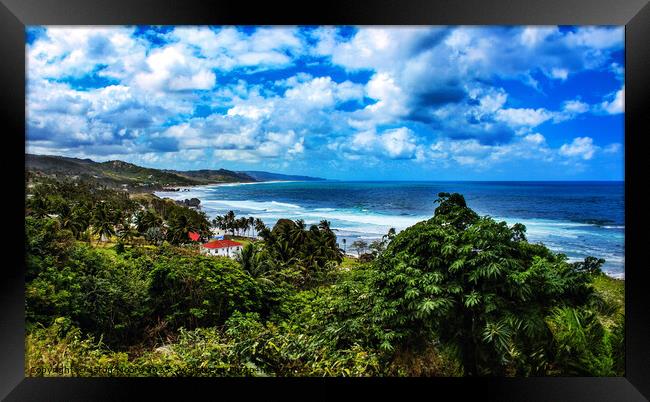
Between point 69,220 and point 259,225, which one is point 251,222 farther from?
point 69,220

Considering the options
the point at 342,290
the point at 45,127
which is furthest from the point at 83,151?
the point at 342,290

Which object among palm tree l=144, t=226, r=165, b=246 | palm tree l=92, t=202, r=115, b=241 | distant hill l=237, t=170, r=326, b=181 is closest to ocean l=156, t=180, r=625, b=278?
distant hill l=237, t=170, r=326, b=181

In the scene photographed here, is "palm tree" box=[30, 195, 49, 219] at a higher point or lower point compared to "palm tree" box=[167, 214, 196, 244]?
higher

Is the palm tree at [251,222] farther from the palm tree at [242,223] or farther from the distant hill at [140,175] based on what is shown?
the distant hill at [140,175]

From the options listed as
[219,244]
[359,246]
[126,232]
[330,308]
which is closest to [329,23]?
[359,246]

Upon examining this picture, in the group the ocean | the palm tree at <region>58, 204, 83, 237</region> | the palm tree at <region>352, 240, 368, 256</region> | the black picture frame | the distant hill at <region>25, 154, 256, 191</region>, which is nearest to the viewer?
the black picture frame

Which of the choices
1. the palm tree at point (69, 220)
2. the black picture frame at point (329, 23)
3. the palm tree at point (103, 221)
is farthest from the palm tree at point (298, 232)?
the palm tree at point (69, 220)

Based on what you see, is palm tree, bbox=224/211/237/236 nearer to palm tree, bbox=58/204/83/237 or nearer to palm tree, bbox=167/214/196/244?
palm tree, bbox=167/214/196/244
